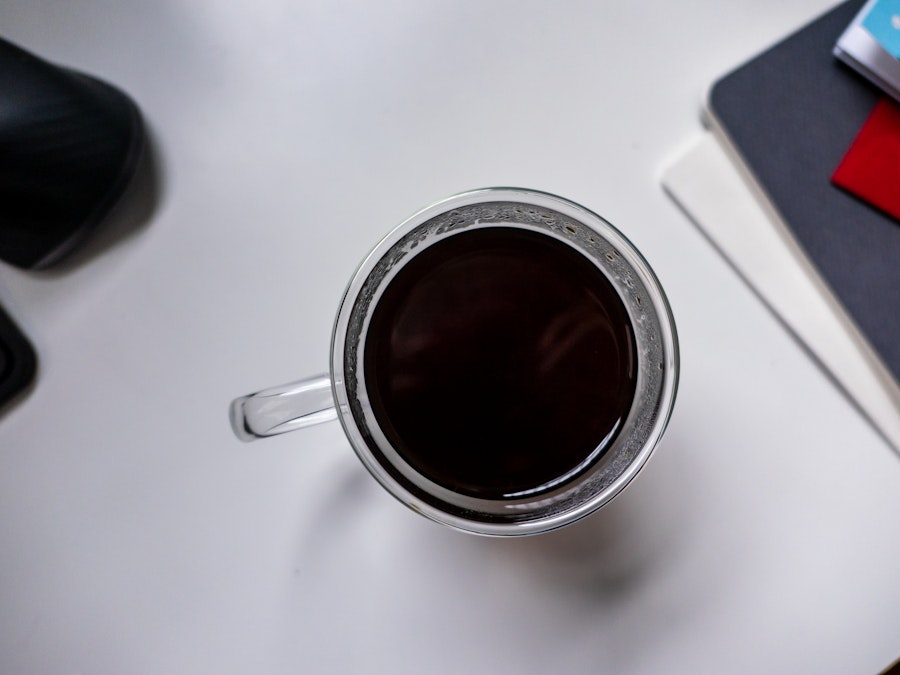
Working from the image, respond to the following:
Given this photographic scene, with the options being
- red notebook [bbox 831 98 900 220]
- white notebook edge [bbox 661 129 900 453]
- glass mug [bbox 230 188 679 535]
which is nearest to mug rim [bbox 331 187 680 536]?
glass mug [bbox 230 188 679 535]

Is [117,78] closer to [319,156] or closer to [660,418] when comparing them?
[319,156]

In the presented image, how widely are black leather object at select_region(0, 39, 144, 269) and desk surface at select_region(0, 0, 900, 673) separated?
0.03m

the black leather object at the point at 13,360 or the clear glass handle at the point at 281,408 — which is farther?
the black leather object at the point at 13,360

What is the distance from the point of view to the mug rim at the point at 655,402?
0.45 meters

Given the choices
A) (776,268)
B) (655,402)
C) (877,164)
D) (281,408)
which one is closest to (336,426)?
(281,408)

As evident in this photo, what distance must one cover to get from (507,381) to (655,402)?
0.11 meters

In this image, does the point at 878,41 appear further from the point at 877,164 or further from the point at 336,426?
the point at 336,426

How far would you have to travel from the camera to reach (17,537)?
1.87 feet

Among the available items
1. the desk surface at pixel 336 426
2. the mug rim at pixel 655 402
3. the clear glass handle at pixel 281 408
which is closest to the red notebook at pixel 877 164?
the desk surface at pixel 336 426

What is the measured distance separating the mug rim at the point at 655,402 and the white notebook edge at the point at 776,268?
13 centimetres

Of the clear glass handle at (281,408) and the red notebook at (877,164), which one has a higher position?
the red notebook at (877,164)

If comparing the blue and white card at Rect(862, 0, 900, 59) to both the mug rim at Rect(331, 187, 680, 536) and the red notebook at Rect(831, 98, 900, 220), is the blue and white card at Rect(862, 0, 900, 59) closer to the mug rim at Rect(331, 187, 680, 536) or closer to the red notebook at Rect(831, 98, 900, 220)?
the red notebook at Rect(831, 98, 900, 220)

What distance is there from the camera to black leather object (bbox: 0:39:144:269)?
1.57ft

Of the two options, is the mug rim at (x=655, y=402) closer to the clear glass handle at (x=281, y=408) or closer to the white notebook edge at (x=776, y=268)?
the clear glass handle at (x=281, y=408)
